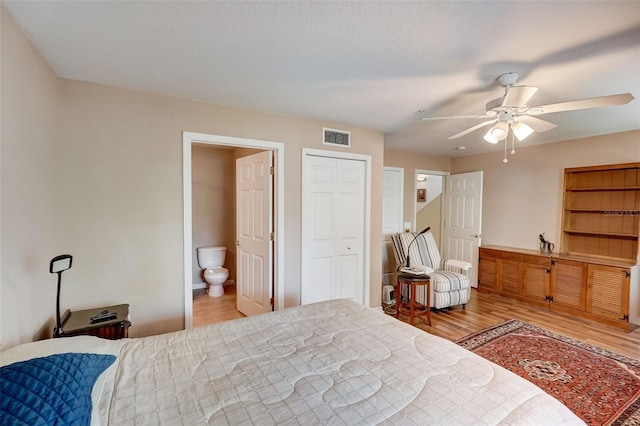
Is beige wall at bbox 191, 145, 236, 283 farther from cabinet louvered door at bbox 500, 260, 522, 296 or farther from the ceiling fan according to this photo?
cabinet louvered door at bbox 500, 260, 522, 296

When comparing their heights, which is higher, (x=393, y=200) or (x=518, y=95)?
(x=518, y=95)

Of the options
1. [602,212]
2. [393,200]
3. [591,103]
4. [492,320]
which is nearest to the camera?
[591,103]

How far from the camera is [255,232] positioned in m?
3.38

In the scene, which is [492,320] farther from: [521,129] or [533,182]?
[521,129]

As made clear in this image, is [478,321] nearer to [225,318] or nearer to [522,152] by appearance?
[522,152]

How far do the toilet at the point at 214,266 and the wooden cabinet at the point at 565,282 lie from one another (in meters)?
4.12

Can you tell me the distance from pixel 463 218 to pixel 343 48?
4120mm

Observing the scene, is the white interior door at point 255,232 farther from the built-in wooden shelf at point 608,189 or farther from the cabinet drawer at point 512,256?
the built-in wooden shelf at point 608,189

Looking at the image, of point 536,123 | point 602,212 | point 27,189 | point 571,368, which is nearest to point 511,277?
point 602,212

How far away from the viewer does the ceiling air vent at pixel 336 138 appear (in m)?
3.30

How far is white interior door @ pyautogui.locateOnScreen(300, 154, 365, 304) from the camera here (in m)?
3.25

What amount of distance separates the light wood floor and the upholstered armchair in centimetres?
19

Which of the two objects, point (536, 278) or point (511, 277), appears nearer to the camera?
point (536, 278)

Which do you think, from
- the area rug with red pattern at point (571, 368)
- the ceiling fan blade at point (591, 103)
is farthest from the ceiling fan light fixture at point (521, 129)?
the area rug with red pattern at point (571, 368)
